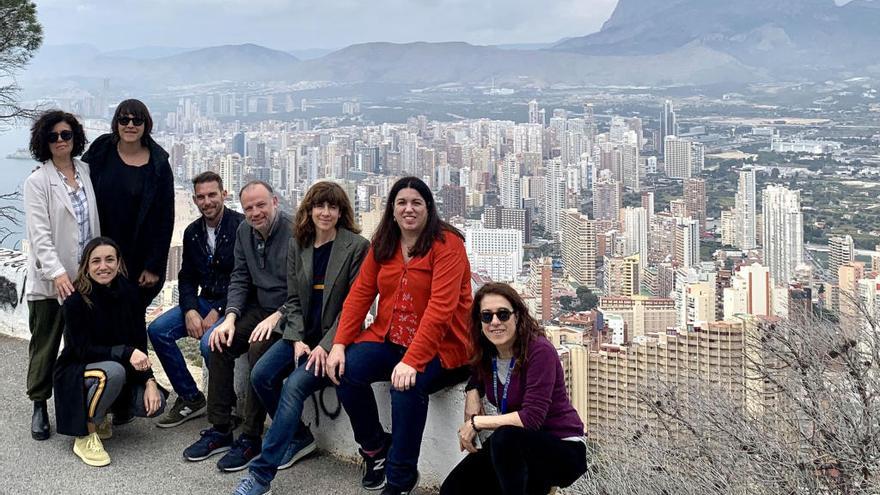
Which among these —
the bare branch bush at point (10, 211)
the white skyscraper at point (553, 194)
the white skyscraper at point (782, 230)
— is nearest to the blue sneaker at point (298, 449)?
the bare branch bush at point (10, 211)

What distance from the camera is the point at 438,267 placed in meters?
2.63

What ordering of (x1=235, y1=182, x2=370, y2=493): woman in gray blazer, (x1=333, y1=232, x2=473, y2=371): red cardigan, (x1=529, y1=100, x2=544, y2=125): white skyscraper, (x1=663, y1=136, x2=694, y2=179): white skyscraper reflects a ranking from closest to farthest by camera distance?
1. (x1=333, y1=232, x2=473, y2=371): red cardigan
2. (x1=235, y1=182, x2=370, y2=493): woman in gray blazer
3. (x1=663, y1=136, x2=694, y2=179): white skyscraper
4. (x1=529, y1=100, x2=544, y2=125): white skyscraper

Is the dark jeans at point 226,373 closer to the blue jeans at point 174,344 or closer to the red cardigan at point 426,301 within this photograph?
the blue jeans at point 174,344

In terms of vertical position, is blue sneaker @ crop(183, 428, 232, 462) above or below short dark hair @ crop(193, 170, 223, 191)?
below

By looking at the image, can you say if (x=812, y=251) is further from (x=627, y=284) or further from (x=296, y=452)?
(x=296, y=452)

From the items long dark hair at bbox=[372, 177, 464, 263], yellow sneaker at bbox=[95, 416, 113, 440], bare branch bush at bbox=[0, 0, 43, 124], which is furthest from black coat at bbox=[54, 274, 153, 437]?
bare branch bush at bbox=[0, 0, 43, 124]

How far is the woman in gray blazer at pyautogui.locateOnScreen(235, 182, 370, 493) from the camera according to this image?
114 inches

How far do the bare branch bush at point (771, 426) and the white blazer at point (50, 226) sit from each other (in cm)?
242

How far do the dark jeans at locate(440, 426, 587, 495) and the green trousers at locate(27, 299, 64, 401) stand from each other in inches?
78.1

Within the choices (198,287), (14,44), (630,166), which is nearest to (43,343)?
(198,287)

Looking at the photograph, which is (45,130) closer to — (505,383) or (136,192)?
(136,192)

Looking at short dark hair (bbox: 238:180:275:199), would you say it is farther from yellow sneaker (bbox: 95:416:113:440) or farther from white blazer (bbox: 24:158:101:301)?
yellow sneaker (bbox: 95:416:113:440)

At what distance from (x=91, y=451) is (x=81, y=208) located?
39.4 inches

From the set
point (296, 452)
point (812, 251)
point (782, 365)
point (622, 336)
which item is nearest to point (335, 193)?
point (296, 452)
